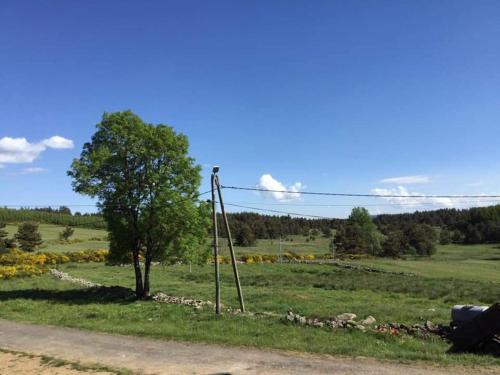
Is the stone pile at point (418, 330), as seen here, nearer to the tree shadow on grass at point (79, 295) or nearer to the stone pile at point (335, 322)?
the stone pile at point (335, 322)

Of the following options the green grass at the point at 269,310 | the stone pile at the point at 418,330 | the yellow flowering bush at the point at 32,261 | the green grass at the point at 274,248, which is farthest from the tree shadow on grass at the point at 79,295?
the green grass at the point at 274,248

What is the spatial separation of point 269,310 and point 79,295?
13.3 meters

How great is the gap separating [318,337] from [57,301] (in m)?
18.3

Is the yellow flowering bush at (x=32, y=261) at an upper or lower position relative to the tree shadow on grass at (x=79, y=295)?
upper

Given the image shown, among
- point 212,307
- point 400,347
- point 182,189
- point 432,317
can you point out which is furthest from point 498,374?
point 182,189

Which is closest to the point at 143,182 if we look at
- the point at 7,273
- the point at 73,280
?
the point at 73,280

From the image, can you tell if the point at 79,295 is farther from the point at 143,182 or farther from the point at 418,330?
the point at 418,330

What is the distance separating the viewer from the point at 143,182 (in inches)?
1179

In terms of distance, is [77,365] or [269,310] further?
[269,310]

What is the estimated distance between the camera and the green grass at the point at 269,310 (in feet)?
50.8

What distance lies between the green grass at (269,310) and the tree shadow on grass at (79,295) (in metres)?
0.06

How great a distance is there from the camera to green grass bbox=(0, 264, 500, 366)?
609 inches

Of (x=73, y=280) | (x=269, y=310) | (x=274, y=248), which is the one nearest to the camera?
(x=269, y=310)

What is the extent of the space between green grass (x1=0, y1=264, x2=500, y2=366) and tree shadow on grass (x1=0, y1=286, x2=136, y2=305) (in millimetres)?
63
